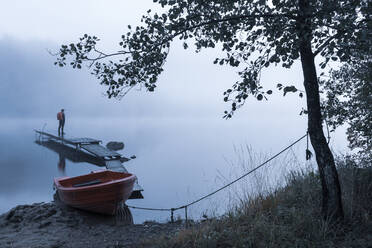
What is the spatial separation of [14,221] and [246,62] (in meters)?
8.10

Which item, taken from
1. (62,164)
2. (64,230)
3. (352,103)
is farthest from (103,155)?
(352,103)

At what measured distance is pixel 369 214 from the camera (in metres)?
4.55

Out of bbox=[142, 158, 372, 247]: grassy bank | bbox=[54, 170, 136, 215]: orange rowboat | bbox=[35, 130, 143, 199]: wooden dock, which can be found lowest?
bbox=[142, 158, 372, 247]: grassy bank

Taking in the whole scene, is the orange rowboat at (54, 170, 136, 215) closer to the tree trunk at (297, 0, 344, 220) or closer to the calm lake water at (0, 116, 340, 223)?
the calm lake water at (0, 116, 340, 223)

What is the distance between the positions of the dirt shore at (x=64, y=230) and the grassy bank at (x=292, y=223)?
4.43 ft

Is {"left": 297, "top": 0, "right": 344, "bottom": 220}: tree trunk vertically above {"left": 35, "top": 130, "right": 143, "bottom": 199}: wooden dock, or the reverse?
{"left": 35, "top": 130, "right": 143, "bottom": 199}: wooden dock

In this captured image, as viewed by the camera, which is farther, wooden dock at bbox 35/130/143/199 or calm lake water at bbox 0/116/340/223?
wooden dock at bbox 35/130/143/199

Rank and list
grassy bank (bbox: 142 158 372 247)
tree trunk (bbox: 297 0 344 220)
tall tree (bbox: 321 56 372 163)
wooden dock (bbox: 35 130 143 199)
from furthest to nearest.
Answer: wooden dock (bbox: 35 130 143 199) < tall tree (bbox: 321 56 372 163) < tree trunk (bbox: 297 0 344 220) < grassy bank (bbox: 142 158 372 247)

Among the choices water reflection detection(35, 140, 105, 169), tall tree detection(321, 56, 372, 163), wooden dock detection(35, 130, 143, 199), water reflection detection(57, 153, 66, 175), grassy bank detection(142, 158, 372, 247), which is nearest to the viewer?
grassy bank detection(142, 158, 372, 247)

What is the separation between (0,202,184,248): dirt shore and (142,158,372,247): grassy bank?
4.43 ft

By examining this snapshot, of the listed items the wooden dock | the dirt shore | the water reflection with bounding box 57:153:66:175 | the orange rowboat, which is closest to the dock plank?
the wooden dock

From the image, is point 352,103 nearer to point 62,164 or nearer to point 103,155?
point 103,155

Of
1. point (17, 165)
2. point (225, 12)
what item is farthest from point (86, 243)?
point (17, 165)

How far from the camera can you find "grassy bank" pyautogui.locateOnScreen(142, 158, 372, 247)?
3.89 m
